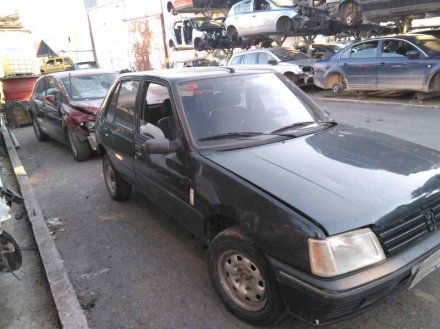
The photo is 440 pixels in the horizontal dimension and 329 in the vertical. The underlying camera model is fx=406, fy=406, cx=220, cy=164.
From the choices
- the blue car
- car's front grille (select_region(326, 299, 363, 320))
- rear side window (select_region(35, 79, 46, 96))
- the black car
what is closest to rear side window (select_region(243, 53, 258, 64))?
the blue car

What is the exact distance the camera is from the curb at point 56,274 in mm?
2862

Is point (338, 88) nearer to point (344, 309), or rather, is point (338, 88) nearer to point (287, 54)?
point (287, 54)

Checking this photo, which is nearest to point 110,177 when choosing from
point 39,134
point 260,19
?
point 39,134

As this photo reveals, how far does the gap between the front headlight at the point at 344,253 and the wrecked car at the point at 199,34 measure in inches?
706

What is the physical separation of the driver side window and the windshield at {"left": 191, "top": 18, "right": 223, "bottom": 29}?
657 inches

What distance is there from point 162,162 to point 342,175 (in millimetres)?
1542

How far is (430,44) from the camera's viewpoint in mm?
9867

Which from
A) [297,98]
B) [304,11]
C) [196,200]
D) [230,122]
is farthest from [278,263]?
[304,11]

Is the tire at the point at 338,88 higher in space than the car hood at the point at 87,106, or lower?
lower

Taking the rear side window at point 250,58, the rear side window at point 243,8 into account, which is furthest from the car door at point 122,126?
the rear side window at point 243,8

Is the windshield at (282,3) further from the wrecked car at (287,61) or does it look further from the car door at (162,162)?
the car door at (162,162)

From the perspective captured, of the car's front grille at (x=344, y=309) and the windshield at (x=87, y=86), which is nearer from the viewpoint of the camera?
the car's front grille at (x=344, y=309)

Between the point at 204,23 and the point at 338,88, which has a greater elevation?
A: the point at 204,23

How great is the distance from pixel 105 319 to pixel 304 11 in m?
13.0
